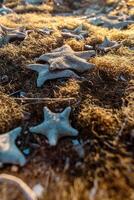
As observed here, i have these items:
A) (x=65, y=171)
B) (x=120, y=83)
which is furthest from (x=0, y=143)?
(x=120, y=83)

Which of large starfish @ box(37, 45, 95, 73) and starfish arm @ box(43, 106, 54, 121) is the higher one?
large starfish @ box(37, 45, 95, 73)

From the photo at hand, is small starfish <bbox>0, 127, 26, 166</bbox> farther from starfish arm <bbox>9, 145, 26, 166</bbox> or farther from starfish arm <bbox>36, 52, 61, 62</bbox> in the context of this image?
starfish arm <bbox>36, 52, 61, 62</bbox>

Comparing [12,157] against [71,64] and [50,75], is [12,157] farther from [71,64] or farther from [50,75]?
[71,64]

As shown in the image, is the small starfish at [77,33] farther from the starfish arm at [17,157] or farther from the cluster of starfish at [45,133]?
the starfish arm at [17,157]

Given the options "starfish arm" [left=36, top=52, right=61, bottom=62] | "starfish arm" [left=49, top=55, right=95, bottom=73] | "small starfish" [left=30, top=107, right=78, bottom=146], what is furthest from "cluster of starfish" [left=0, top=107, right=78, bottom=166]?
"starfish arm" [left=36, top=52, right=61, bottom=62]

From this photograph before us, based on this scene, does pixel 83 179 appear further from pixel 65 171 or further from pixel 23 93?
pixel 23 93

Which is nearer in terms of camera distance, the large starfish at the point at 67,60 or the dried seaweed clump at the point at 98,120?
the dried seaweed clump at the point at 98,120

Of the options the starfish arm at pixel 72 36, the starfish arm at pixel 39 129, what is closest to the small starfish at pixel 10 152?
the starfish arm at pixel 39 129
